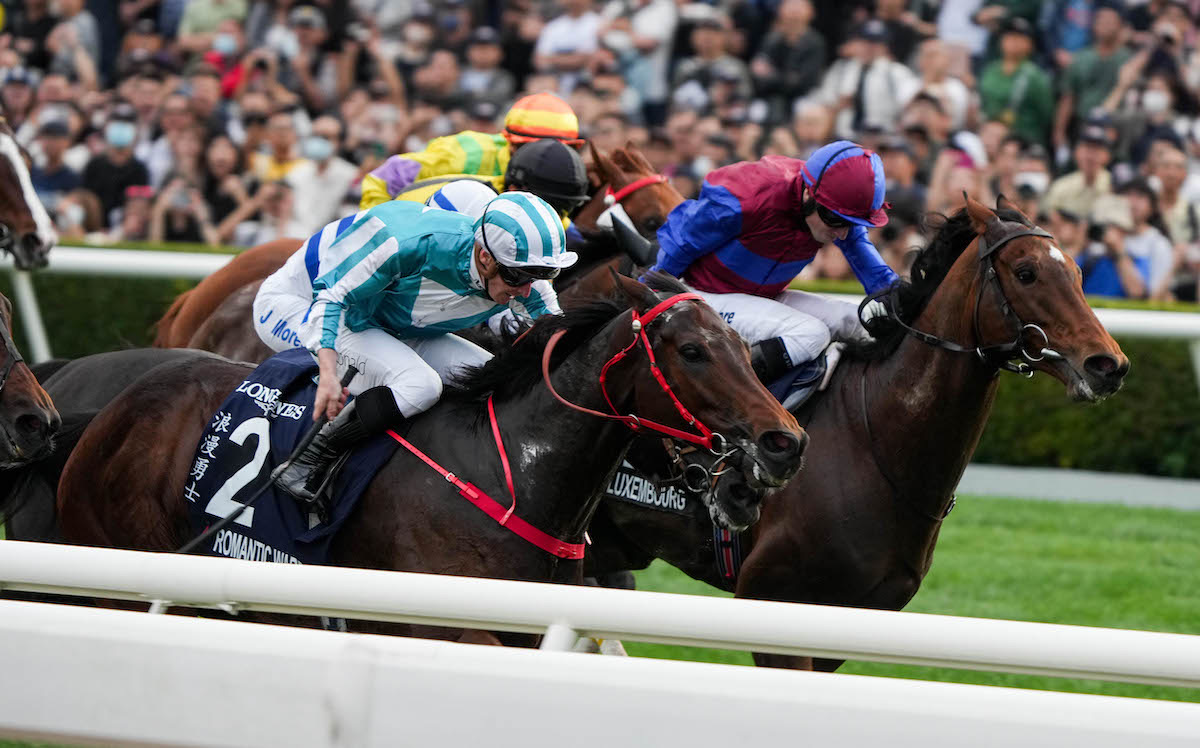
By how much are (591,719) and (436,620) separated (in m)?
0.41

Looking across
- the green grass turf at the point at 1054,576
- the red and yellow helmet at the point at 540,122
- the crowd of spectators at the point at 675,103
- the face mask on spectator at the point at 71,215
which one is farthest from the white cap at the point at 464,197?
the face mask on spectator at the point at 71,215

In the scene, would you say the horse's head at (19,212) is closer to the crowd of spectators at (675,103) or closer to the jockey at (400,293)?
the jockey at (400,293)

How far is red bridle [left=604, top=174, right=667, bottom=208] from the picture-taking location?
630 cm

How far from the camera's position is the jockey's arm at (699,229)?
195 inches

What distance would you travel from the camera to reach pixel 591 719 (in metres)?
2.22

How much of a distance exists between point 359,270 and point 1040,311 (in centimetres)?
181

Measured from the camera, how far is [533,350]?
13.3 ft

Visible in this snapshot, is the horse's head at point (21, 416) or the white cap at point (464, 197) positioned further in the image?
the white cap at point (464, 197)

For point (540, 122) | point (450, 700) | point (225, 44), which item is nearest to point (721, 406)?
A: point (450, 700)

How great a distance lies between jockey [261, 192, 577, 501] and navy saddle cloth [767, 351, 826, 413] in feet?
3.12

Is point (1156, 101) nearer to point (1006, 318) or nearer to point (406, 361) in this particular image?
point (1006, 318)

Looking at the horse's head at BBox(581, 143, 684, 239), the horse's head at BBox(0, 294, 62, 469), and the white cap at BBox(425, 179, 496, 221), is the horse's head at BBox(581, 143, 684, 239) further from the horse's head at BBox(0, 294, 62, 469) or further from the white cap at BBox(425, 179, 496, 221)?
the horse's head at BBox(0, 294, 62, 469)

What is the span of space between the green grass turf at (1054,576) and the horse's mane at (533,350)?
170 centimetres

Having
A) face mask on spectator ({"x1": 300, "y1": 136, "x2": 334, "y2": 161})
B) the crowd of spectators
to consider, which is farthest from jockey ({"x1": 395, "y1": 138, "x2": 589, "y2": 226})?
face mask on spectator ({"x1": 300, "y1": 136, "x2": 334, "y2": 161})
